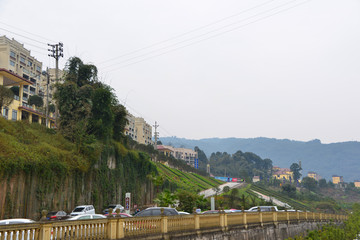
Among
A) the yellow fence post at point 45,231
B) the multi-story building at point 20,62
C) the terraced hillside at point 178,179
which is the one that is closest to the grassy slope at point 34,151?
the yellow fence post at point 45,231

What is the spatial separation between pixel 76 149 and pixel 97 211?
768 centimetres

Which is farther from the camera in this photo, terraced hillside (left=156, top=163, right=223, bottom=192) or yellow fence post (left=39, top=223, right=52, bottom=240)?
terraced hillside (left=156, top=163, right=223, bottom=192)

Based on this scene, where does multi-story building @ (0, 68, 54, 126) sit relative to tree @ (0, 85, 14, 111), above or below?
above

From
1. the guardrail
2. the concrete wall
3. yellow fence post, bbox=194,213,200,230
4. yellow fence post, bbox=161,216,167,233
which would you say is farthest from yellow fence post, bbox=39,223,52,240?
yellow fence post, bbox=194,213,200,230

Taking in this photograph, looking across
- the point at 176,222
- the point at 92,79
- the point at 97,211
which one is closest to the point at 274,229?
the point at 176,222

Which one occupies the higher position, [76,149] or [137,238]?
[76,149]

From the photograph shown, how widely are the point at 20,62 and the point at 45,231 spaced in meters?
82.0

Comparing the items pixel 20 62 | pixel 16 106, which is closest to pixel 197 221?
pixel 16 106

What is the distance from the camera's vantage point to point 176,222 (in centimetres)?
1688

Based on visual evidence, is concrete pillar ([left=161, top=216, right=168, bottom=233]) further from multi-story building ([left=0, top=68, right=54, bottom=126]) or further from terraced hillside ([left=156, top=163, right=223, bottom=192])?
Answer: terraced hillside ([left=156, top=163, right=223, bottom=192])

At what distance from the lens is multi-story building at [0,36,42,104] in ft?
252

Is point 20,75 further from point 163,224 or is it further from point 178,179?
point 163,224

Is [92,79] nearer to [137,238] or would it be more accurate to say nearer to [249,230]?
[249,230]

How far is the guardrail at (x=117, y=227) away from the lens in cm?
1007
